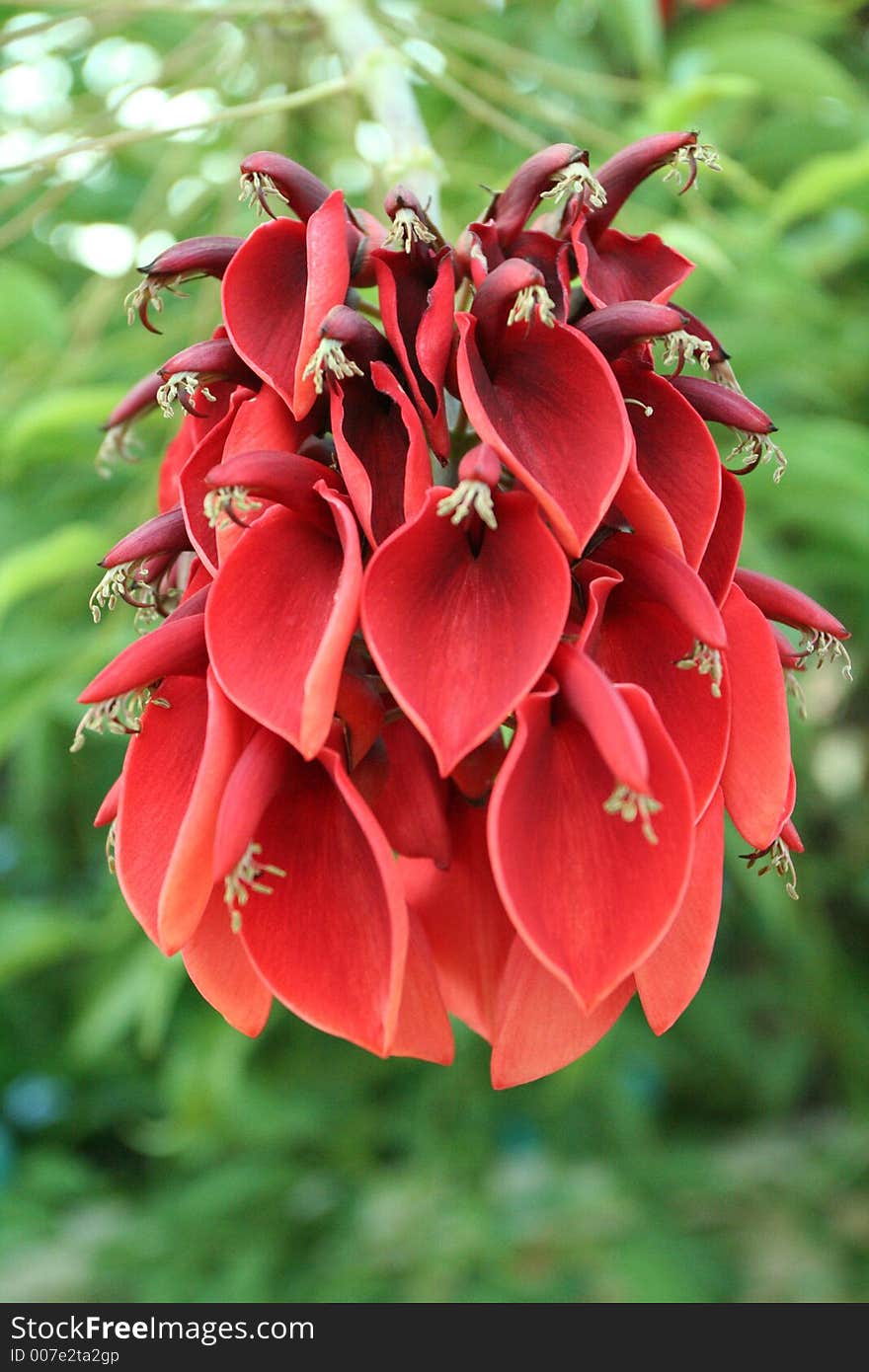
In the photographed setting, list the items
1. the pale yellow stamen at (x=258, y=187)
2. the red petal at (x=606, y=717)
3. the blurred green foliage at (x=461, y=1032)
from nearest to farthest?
1. the red petal at (x=606, y=717)
2. the pale yellow stamen at (x=258, y=187)
3. the blurred green foliage at (x=461, y=1032)

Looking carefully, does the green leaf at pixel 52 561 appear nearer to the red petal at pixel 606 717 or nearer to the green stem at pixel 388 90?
the green stem at pixel 388 90

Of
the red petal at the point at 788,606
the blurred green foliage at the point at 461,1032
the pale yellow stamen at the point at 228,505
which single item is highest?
the pale yellow stamen at the point at 228,505

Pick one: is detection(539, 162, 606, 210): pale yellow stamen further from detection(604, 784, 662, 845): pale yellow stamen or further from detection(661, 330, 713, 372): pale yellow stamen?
detection(604, 784, 662, 845): pale yellow stamen

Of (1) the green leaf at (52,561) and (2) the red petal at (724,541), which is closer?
(2) the red petal at (724,541)

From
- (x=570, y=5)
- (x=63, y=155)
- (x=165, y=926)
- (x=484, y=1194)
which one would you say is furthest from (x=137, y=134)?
(x=484, y=1194)

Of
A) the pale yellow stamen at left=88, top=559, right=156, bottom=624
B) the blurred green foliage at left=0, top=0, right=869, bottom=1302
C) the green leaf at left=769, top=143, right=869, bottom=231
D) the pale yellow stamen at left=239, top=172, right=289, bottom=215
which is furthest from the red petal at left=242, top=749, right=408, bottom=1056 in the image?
the green leaf at left=769, top=143, right=869, bottom=231

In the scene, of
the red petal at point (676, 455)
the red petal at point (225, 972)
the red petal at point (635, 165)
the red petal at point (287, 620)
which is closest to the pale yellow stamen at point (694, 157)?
the red petal at point (635, 165)

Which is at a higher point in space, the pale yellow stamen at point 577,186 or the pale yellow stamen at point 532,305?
the pale yellow stamen at point 577,186

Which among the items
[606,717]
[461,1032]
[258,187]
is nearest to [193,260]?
[258,187]

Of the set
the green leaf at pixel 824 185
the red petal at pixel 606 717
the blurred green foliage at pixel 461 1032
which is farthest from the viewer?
the blurred green foliage at pixel 461 1032
